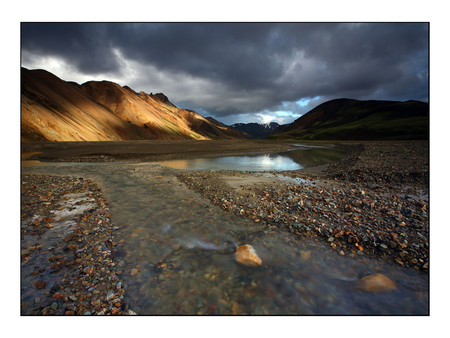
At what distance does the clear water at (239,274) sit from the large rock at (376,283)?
132 millimetres

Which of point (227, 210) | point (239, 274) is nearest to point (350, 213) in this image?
point (227, 210)

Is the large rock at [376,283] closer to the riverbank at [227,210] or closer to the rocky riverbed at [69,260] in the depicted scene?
the riverbank at [227,210]

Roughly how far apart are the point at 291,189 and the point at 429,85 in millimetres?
7799

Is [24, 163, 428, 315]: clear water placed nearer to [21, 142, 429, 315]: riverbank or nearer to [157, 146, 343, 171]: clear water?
[21, 142, 429, 315]: riverbank

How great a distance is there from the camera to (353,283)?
5.05 meters

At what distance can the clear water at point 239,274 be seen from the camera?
4434 millimetres

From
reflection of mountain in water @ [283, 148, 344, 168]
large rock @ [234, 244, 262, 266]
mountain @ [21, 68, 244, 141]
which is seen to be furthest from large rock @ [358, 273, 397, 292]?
mountain @ [21, 68, 244, 141]

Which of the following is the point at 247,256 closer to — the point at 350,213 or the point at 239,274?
the point at 239,274

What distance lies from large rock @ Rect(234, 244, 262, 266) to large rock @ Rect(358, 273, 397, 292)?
2.67 meters

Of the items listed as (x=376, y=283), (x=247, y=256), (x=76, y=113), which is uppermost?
(x=76, y=113)

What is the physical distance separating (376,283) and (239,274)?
138 inches

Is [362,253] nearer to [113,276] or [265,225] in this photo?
[265,225]

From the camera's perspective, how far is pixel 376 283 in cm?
496

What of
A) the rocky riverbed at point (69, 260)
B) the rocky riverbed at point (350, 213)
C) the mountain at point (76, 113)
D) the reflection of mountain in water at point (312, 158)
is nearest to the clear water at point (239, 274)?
the rocky riverbed at point (69, 260)
